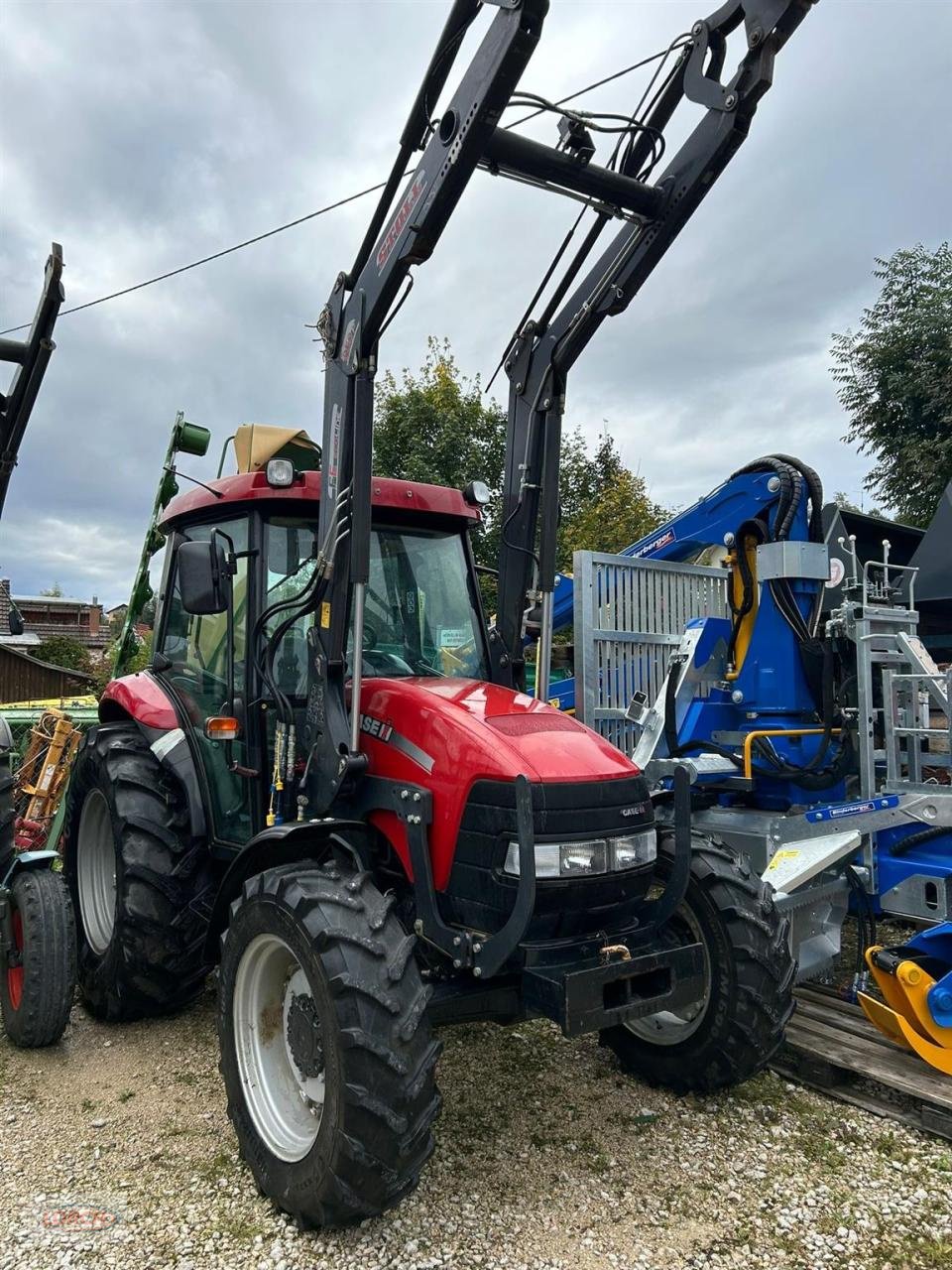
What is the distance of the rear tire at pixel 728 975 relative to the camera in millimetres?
3188

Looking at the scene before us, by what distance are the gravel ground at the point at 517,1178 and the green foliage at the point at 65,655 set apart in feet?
87.3

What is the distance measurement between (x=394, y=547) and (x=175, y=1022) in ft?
7.76

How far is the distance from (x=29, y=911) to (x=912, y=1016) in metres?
3.59

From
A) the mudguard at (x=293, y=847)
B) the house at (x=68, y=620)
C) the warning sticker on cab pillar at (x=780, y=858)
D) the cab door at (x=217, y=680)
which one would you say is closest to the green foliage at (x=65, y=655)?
the house at (x=68, y=620)

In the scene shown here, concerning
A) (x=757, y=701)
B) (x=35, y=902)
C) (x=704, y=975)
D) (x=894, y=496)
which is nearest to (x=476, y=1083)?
(x=704, y=975)

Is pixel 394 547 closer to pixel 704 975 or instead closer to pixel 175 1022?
pixel 704 975

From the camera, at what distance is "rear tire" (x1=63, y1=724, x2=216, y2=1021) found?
12.5 feet

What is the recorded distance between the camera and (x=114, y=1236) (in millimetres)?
2666

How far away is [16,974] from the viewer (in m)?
3.95

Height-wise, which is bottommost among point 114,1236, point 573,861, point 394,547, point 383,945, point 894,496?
point 114,1236

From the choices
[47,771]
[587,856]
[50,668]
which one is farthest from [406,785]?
[50,668]

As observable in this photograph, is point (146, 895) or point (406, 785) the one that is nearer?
point (406, 785)

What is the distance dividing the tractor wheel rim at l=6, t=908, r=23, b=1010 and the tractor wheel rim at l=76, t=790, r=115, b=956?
0.48 meters

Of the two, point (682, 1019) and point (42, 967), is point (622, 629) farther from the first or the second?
point (42, 967)
